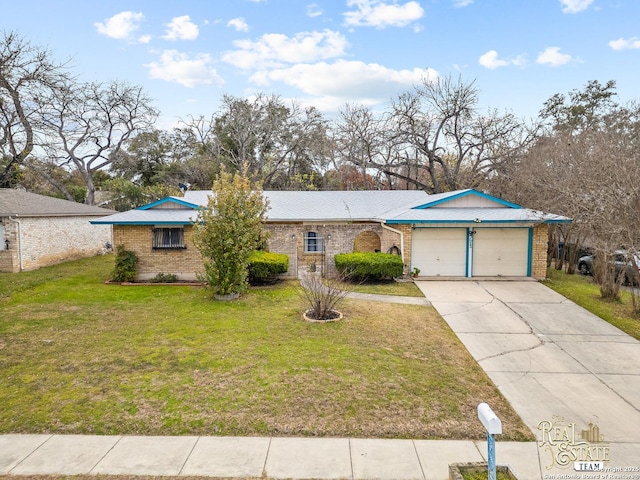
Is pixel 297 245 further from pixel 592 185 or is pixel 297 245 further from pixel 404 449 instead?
pixel 404 449

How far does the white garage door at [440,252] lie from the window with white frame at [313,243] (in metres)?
3.88

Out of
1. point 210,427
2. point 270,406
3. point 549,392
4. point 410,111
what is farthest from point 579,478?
point 410,111

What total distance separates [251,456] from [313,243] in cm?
1208

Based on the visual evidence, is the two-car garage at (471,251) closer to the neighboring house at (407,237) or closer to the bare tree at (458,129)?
the neighboring house at (407,237)

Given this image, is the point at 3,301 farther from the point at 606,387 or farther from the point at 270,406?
the point at 606,387

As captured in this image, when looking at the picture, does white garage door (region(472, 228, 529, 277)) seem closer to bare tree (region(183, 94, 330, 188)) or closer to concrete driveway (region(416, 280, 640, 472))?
concrete driveway (region(416, 280, 640, 472))

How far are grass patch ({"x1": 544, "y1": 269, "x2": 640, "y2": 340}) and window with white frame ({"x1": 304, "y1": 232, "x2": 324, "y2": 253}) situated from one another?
890cm

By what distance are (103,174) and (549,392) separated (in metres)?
48.9

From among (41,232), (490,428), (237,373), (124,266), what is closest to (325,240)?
(124,266)

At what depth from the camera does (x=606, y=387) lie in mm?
6352

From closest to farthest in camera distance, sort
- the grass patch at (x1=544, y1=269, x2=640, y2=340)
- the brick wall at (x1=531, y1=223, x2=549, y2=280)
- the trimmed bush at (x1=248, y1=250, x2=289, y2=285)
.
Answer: the grass patch at (x1=544, y1=269, x2=640, y2=340) < the trimmed bush at (x1=248, y1=250, x2=289, y2=285) < the brick wall at (x1=531, y1=223, x2=549, y2=280)

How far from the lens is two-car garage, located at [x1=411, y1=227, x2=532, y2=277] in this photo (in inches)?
592

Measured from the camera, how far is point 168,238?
1477cm

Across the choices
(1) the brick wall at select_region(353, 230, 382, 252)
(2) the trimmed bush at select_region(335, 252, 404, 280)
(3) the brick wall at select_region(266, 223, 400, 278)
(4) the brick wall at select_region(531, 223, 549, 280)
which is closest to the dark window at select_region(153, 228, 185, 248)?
(3) the brick wall at select_region(266, 223, 400, 278)
